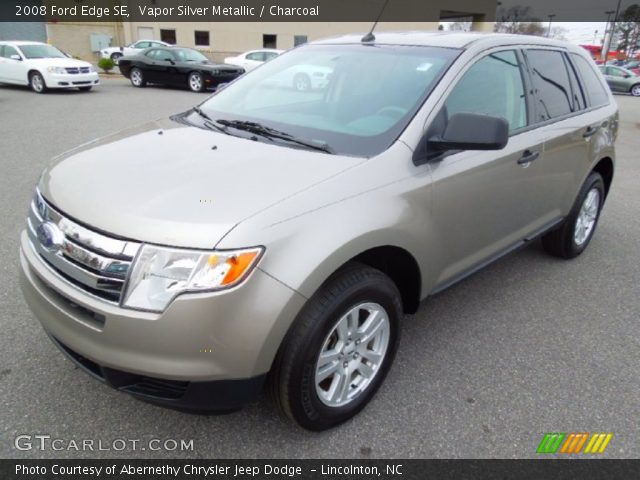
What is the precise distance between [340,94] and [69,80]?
14.8 metres

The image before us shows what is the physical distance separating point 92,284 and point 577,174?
3.62 meters

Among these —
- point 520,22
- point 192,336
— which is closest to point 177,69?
point 192,336

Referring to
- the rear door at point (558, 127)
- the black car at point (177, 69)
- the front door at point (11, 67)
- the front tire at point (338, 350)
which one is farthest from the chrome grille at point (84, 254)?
the black car at point (177, 69)

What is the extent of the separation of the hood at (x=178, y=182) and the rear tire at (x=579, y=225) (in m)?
2.69

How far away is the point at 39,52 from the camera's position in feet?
51.2

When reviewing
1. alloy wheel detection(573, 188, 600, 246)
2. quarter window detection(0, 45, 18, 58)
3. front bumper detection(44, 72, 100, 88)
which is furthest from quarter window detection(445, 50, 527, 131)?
quarter window detection(0, 45, 18, 58)

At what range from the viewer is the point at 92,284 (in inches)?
76.8

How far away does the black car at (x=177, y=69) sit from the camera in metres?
Result: 17.5

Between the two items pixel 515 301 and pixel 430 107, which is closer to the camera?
pixel 430 107

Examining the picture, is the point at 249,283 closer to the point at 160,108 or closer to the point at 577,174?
the point at 577,174

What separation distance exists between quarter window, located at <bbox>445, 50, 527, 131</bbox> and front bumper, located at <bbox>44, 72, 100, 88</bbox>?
15.0 metres

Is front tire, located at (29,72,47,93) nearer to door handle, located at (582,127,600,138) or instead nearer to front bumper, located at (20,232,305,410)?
door handle, located at (582,127,600,138)

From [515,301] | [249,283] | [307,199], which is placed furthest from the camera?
[515,301]

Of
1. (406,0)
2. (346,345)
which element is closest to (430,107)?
(346,345)
